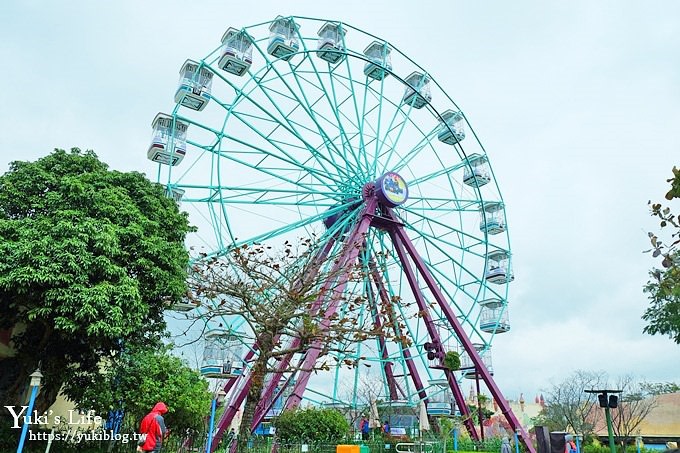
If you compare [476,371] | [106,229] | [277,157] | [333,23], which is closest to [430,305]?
[476,371]

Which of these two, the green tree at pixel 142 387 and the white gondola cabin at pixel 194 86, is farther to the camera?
the white gondola cabin at pixel 194 86

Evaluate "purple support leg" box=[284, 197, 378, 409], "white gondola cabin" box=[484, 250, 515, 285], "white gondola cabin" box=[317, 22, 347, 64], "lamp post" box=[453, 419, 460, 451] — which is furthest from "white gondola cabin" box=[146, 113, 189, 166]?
"white gondola cabin" box=[484, 250, 515, 285]

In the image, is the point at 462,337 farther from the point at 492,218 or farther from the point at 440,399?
the point at 492,218

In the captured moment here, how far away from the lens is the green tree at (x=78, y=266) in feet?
37.7

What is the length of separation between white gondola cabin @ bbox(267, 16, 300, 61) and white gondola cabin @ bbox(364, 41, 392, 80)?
4171mm

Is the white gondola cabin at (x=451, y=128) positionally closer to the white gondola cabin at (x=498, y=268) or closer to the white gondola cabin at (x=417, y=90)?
the white gondola cabin at (x=417, y=90)

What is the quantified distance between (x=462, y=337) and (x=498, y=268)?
4.63 m

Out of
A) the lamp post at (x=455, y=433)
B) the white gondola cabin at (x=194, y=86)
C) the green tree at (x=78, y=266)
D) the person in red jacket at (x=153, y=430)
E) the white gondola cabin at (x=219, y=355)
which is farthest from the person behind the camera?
the lamp post at (x=455, y=433)

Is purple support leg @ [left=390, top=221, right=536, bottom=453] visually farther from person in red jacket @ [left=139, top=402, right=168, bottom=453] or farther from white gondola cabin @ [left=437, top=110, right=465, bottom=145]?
person in red jacket @ [left=139, top=402, right=168, bottom=453]

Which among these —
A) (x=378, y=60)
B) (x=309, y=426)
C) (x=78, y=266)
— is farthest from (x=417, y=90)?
(x=78, y=266)

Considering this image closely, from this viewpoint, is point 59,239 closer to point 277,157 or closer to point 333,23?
point 277,157

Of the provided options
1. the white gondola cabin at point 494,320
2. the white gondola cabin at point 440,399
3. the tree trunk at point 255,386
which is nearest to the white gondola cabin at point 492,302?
the white gondola cabin at point 494,320

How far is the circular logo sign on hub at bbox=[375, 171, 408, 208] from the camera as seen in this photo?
21.9 meters

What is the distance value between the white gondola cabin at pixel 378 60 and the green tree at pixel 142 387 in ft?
48.6
